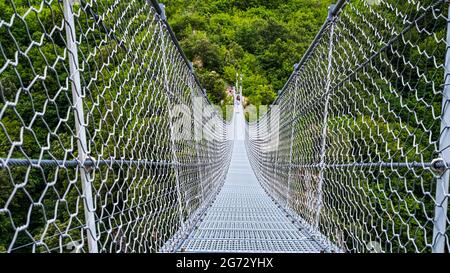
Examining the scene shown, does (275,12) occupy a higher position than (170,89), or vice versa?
(275,12)

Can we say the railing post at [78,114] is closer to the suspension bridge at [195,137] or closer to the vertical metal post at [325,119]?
the suspension bridge at [195,137]

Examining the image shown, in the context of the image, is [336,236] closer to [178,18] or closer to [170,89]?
[170,89]

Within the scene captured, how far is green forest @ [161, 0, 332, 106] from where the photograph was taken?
14.2 meters

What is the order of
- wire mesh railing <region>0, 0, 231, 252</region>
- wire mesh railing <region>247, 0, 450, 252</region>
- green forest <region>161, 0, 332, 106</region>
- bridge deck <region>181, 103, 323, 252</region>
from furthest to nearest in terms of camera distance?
green forest <region>161, 0, 332, 106</region> < bridge deck <region>181, 103, 323, 252</region> < wire mesh railing <region>247, 0, 450, 252</region> < wire mesh railing <region>0, 0, 231, 252</region>

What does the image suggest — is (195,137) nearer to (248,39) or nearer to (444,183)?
(444,183)

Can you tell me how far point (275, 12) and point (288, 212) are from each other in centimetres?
1878

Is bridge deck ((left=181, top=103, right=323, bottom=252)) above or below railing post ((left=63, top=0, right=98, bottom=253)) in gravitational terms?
below

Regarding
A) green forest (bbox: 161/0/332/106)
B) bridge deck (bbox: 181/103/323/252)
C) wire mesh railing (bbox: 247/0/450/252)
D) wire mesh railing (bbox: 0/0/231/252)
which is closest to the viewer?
wire mesh railing (bbox: 0/0/231/252)

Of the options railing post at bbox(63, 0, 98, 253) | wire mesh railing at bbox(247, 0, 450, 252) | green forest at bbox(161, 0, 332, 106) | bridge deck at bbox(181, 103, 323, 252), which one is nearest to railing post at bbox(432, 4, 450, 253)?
wire mesh railing at bbox(247, 0, 450, 252)

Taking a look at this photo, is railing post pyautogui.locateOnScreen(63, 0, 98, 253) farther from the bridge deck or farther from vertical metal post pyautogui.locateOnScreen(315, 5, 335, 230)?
vertical metal post pyautogui.locateOnScreen(315, 5, 335, 230)

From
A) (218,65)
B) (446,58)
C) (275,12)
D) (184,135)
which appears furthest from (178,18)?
(446,58)

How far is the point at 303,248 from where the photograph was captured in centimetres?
122

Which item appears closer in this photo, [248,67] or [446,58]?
[446,58]

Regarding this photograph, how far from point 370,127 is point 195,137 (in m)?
1.43
